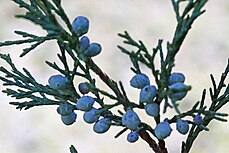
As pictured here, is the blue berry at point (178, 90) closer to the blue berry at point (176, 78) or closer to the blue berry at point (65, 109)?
the blue berry at point (176, 78)

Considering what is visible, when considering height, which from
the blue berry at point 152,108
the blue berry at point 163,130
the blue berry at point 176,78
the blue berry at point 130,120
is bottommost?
the blue berry at point 163,130

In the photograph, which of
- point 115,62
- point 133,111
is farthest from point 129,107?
point 115,62

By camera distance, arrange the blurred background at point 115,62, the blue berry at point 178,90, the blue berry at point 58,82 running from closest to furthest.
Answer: the blue berry at point 178,90 < the blue berry at point 58,82 < the blurred background at point 115,62

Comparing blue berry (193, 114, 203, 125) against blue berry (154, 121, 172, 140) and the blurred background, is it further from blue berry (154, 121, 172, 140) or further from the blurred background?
the blurred background

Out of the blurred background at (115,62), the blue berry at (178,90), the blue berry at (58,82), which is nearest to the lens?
the blue berry at (178,90)

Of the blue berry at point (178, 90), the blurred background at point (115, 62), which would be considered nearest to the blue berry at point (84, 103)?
the blue berry at point (178, 90)

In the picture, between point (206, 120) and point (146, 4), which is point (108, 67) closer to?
point (146, 4)
